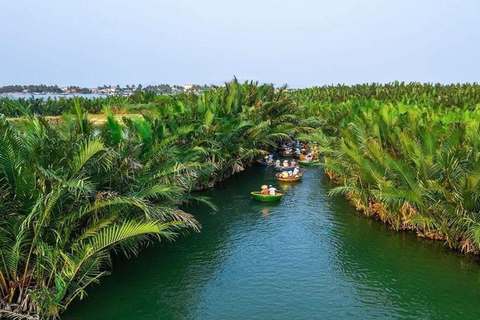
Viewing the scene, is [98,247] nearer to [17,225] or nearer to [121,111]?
[17,225]

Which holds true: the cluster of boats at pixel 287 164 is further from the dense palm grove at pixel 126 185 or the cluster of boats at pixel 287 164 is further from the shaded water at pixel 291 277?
the dense palm grove at pixel 126 185

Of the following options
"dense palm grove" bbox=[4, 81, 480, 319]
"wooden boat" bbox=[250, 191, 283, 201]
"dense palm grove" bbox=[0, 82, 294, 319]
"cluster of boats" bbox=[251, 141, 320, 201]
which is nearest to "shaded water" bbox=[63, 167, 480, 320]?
"dense palm grove" bbox=[4, 81, 480, 319]

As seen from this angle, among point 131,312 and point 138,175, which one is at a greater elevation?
point 138,175

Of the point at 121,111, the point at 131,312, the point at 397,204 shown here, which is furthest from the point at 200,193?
the point at 121,111

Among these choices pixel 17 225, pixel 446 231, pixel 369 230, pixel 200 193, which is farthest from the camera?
pixel 200 193

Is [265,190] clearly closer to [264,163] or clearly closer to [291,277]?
[291,277]

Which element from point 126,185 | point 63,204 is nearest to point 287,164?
point 126,185
